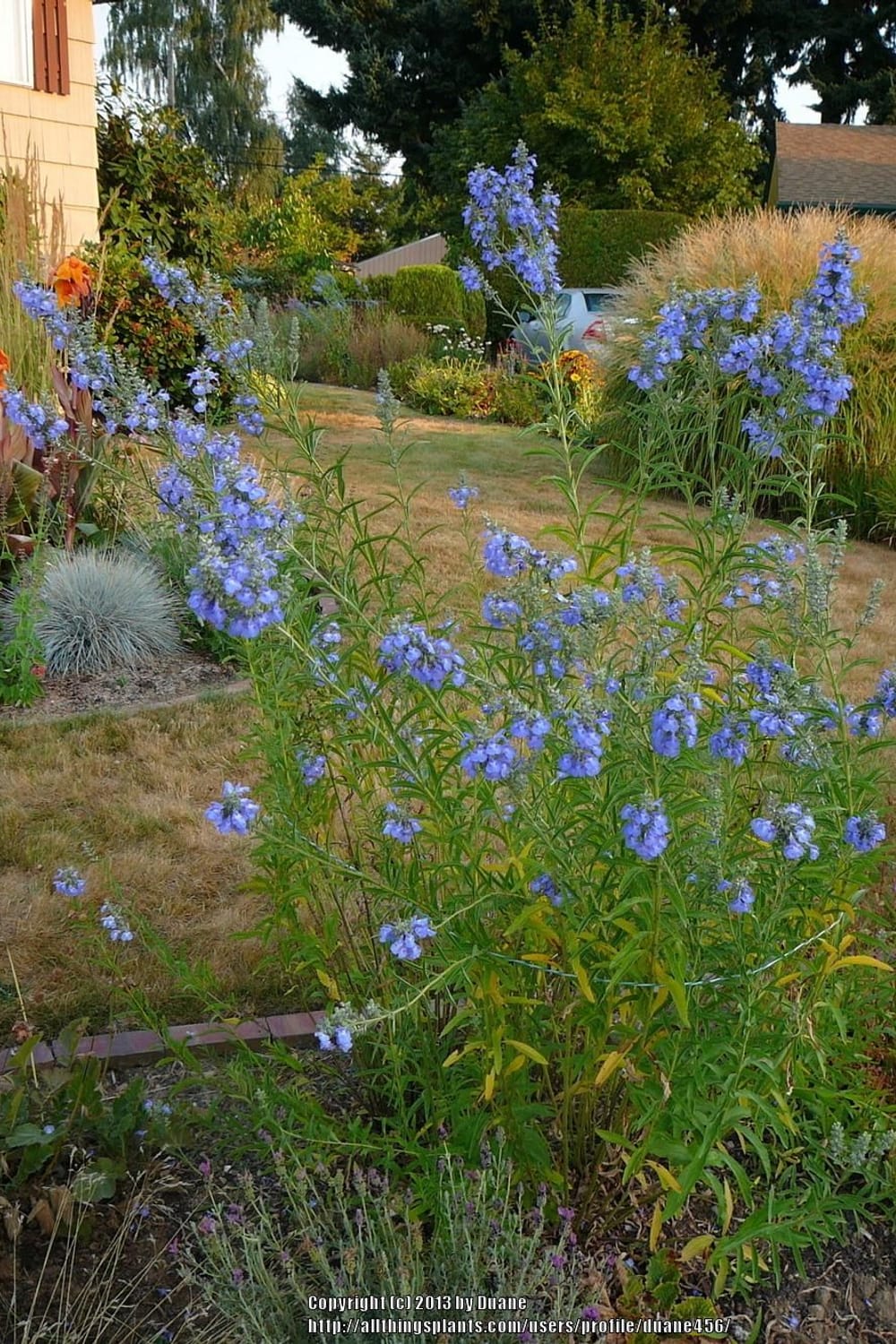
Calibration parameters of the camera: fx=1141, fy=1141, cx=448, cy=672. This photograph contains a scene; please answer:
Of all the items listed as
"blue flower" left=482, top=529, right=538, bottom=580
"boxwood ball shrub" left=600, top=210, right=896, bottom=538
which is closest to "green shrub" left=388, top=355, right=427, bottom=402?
"boxwood ball shrub" left=600, top=210, right=896, bottom=538

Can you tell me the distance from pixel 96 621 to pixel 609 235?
1758 cm

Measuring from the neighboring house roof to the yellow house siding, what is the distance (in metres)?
28.2

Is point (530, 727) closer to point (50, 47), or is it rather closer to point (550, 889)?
point (550, 889)

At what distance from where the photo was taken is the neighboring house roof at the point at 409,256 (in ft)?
119

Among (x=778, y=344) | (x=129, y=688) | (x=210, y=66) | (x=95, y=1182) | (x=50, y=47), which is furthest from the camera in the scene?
(x=210, y=66)

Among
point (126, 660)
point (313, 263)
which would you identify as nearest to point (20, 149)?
point (126, 660)

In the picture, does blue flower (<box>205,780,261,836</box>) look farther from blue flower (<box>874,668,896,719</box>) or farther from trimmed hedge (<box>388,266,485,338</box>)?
trimmed hedge (<box>388,266,485,338</box>)

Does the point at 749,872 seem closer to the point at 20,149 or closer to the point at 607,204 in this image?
the point at 20,149

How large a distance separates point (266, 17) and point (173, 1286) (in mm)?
37583

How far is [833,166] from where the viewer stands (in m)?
24.8

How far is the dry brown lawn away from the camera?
Answer: 112 inches

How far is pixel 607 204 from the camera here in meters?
22.2

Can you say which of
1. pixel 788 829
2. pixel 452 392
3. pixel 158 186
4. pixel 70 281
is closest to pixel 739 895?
pixel 788 829

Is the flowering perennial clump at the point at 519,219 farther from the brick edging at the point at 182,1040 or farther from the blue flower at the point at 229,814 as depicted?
the brick edging at the point at 182,1040
